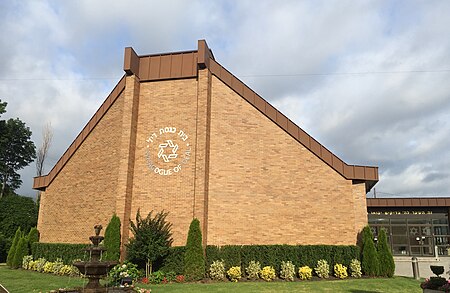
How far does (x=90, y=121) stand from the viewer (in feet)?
65.1

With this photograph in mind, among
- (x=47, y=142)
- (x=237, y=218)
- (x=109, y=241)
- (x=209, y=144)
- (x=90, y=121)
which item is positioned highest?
(x=47, y=142)

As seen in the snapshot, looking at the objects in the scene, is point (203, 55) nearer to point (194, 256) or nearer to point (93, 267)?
point (194, 256)

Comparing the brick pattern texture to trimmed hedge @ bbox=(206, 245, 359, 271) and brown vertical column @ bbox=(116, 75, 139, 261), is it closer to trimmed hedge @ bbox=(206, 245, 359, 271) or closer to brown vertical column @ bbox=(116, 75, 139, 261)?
brown vertical column @ bbox=(116, 75, 139, 261)

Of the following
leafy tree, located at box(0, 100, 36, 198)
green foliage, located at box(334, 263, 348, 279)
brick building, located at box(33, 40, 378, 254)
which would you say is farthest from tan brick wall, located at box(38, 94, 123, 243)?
leafy tree, located at box(0, 100, 36, 198)

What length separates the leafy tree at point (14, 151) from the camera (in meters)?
39.9

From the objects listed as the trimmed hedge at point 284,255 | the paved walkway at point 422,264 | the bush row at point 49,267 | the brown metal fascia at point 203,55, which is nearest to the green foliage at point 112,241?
the bush row at point 49,267

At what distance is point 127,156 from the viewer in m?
17.4

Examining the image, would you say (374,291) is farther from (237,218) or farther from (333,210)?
(237,218)

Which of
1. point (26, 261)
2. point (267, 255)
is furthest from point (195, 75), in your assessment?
point (26, 261)

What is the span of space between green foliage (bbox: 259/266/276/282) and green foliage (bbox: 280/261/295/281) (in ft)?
1.34

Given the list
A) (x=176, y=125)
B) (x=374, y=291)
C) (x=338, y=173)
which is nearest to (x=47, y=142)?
(x=176, y=125)

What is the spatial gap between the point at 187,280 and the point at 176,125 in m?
7.20

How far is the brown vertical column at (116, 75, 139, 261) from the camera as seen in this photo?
1669cm

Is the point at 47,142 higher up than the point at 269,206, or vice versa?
the point at 47,142
